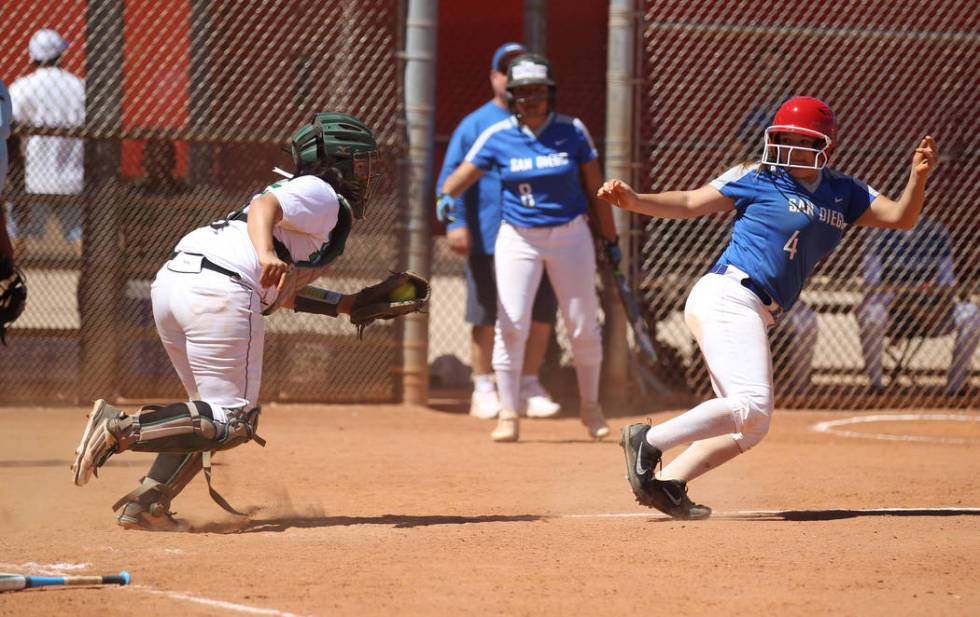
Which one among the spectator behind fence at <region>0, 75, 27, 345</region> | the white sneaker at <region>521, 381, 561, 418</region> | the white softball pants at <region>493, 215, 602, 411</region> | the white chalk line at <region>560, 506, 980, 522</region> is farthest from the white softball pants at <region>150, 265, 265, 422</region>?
the white sneaker at <region>521, 381, 561, 418</region>

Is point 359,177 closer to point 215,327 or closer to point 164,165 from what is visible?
point 215,327

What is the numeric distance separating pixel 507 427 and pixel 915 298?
11.9ft

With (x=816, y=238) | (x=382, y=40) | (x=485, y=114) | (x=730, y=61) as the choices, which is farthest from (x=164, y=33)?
(x=816, y=238)

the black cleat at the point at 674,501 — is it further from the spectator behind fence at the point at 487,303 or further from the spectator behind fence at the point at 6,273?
the spectator behind fence at the point at 487,303

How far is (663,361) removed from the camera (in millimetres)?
9891

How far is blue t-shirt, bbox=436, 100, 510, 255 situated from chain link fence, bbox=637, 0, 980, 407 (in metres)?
1.18

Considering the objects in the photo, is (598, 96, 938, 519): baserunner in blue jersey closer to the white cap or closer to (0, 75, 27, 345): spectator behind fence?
(0, 75, 27, 345): spectator behind fence

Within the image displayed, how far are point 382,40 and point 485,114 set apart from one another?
1052 mm

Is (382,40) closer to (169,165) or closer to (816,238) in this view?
(169,165)

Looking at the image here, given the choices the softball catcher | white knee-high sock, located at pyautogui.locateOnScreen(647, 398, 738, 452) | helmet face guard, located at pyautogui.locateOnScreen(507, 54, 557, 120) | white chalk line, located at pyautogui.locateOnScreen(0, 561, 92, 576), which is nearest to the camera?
white chalk line, located at pyautogui.locateOnScreen(0, 561, 92, 576)

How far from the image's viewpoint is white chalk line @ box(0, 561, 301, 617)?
374 cm

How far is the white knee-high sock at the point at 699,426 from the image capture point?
16.9 ft

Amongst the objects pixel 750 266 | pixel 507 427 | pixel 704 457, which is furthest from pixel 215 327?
pixel 507 427

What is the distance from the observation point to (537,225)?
7949 millimetres
